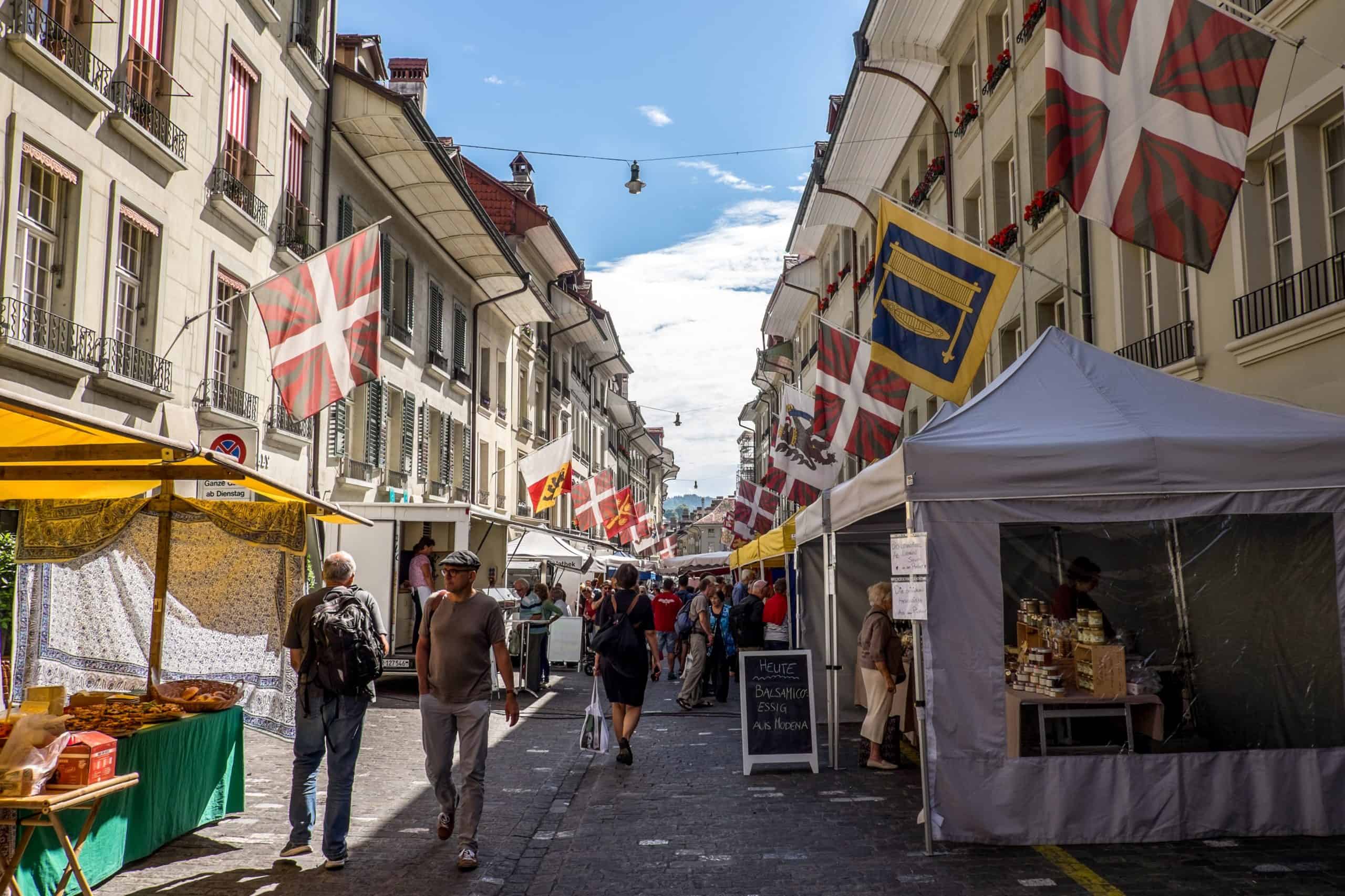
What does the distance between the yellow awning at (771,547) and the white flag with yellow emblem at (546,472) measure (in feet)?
15.7

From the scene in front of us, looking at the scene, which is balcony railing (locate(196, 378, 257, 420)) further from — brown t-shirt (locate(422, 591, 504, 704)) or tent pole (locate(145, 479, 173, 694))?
brown t-shirt (locate(422, 591, 504, 704))

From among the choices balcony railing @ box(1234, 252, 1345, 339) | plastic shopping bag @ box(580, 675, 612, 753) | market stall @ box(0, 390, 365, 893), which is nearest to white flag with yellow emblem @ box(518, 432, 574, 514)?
plastic shopping bag @ box(580, 675, 612, 753)

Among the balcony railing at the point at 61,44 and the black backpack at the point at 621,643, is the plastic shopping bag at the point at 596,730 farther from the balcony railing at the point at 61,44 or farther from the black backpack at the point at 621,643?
the balcony railing at the point at 61,44

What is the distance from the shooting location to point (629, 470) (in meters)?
76.4

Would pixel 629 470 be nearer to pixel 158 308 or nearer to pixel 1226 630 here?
pixel 158 308

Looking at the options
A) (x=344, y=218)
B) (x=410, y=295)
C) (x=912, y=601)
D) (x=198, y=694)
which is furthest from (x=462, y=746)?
(x=410, y=295)

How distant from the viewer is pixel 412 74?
32.5 metres

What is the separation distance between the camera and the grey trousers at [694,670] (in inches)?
611

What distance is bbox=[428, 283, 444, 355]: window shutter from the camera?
91.7ft

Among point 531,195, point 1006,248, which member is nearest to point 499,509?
point 531,195

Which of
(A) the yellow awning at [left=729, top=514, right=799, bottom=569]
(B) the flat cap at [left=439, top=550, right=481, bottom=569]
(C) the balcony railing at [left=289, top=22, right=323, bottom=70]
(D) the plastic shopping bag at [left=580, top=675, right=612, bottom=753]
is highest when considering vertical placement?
(C) the balcony railing at [left=289, top=22, right=323, bottom=70]

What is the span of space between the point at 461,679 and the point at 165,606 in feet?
8.99

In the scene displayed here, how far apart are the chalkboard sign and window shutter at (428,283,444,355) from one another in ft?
62.4

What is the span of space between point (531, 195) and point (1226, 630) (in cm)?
3874
